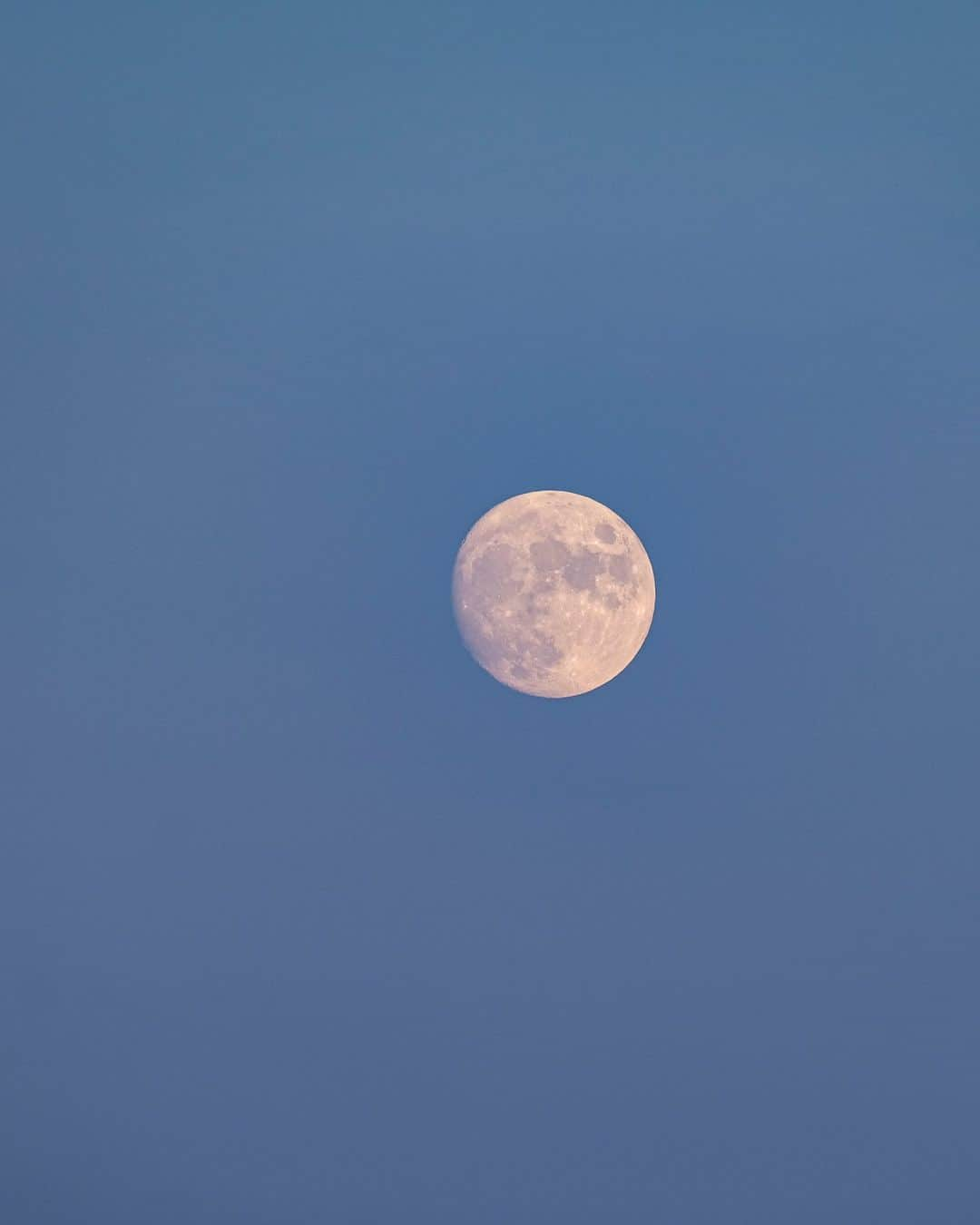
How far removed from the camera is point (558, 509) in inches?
131

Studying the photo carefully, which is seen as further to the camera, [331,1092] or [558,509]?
[331,1092]

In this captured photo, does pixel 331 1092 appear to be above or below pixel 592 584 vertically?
below

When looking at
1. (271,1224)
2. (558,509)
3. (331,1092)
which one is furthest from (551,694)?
(271,1224)

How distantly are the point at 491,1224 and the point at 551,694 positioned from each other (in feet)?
8.22

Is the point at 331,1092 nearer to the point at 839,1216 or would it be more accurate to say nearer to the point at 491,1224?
the point at 491,1224

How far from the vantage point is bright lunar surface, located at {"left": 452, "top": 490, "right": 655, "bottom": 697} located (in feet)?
10.5

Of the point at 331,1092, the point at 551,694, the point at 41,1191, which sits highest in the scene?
the point at 551,694

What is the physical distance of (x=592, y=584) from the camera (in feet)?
10.6

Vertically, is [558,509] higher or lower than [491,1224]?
higher

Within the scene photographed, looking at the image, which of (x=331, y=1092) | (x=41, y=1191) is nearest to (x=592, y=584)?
(x=331, y=1092)

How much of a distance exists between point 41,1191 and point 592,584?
369 cm

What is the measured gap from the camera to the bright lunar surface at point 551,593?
321cm

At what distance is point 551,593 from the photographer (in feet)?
10.5

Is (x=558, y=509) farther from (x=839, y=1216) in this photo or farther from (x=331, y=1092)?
(x=839, y=1216)
